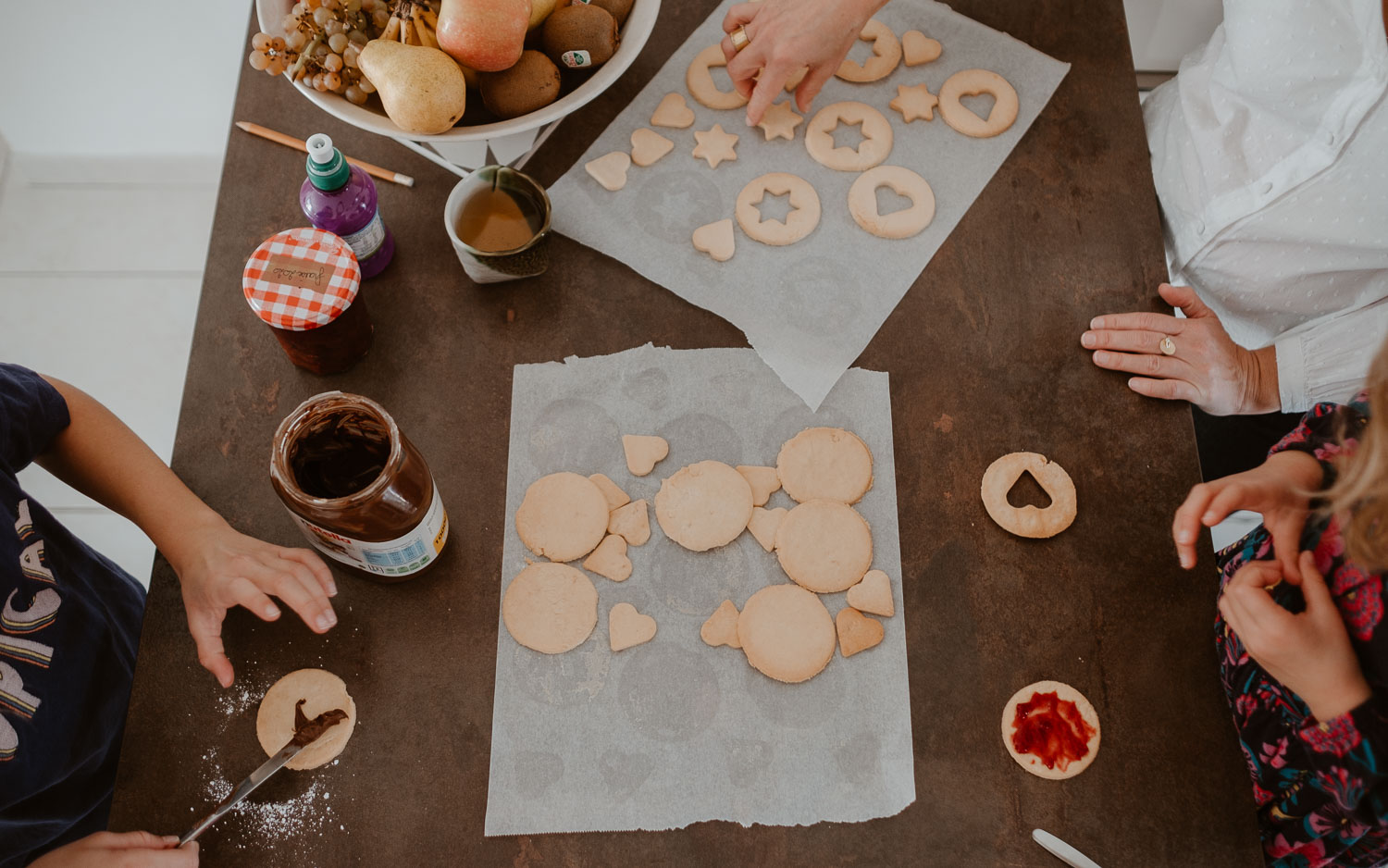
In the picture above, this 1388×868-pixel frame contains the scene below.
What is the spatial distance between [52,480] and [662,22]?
1.83 metres

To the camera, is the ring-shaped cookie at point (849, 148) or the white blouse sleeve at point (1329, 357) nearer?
the white blouse sleeve at point (1329, 357)

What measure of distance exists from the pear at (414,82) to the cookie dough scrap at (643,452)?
1.43 ft

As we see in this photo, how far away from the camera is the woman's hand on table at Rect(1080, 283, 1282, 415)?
1.11m

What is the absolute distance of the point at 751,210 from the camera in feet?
4.01

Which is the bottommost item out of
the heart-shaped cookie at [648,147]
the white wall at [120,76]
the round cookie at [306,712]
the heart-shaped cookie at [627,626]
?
the white wall at [120,76]

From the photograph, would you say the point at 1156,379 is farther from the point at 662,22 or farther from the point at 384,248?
the point at 384,248

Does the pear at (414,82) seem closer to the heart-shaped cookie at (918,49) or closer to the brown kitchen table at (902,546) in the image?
the brown kitchen table at (902,546)

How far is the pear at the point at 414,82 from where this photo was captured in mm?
993

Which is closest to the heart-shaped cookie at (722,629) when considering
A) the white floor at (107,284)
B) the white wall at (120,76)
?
the white floor at (107,284)

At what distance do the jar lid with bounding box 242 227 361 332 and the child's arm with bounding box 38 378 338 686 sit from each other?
0.23m

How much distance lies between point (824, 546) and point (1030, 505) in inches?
9.9

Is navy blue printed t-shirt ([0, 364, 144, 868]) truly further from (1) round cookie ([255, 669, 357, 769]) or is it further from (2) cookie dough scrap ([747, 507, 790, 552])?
(2) cookie dough scrap ([747, 507, 790, 552])

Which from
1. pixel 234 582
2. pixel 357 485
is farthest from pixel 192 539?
pixel 357 485

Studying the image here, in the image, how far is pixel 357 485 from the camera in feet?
3.08
